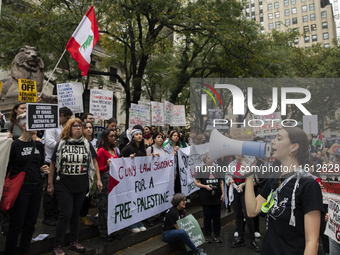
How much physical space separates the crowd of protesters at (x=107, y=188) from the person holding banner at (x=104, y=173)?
0.02 m

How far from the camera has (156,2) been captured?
10422mm

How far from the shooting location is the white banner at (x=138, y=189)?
4.57 m

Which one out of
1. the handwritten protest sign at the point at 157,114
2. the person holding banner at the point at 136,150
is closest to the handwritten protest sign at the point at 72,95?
the person holding banner at the point at 136,150

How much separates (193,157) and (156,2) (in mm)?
9310

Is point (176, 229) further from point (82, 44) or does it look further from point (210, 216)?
point (82, 44)

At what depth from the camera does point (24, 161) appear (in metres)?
3.47

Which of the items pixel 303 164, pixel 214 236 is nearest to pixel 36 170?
pixel 303 164

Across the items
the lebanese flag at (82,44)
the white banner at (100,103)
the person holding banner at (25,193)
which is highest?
the lebanese flag at (82,44)

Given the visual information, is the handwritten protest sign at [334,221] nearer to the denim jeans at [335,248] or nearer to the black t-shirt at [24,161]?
the denim jeans at [335,248]

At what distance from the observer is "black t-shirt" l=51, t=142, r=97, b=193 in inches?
148

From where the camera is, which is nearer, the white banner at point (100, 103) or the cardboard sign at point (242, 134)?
the cardboard sign at point (242, 134)

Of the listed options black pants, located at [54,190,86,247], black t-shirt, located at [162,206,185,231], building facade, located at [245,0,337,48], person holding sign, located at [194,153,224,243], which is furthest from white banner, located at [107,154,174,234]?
building facade, located at [245,0,337,48]

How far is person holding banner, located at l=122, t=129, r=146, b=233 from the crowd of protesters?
2cm

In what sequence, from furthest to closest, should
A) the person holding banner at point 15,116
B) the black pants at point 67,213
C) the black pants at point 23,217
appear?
the person holding banner at point 15,116, the black pants at point 67,213, the black pants at point 23,217
